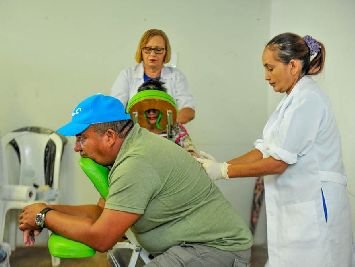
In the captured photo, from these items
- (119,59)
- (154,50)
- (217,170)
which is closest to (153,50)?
(154,50)

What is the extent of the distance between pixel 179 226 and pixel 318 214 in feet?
1.82

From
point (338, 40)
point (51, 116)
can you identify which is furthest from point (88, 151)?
point (51, 116)

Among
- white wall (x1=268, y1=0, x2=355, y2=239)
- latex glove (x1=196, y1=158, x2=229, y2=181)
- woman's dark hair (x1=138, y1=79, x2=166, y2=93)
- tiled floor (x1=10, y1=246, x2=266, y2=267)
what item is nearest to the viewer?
latex glove (x1=196, y1=158, x2=229, y2=181)

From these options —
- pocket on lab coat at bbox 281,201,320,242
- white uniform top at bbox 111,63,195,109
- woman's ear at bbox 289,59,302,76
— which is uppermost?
woman's ear at bbox 289,59,302,76

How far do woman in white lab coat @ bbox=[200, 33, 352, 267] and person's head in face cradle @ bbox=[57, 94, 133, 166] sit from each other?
562mm

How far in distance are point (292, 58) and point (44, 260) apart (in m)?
2.20

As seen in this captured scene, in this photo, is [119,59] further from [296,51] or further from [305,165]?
[305,165]

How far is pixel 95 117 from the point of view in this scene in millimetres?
1325

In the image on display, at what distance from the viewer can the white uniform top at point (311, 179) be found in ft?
5.14

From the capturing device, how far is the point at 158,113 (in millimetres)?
2145

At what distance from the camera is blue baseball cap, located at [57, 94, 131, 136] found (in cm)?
133

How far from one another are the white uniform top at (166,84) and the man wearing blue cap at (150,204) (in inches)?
45.5

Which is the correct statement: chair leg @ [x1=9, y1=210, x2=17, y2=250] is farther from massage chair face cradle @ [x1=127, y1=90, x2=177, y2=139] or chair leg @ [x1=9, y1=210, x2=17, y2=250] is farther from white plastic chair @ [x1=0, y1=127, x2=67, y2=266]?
massage chair face cradle @ [x1=127, y1=90, x2=177, y2=139]

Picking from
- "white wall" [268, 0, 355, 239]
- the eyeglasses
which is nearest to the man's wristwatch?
the eyeglasses
